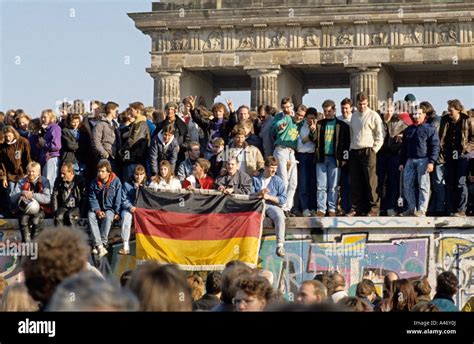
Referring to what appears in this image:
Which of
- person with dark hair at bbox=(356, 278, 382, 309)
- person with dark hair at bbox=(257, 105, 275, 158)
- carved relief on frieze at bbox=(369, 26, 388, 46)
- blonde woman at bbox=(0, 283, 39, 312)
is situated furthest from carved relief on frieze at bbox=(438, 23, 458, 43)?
blonde woman at bbox=(0, 283, 39, 312)

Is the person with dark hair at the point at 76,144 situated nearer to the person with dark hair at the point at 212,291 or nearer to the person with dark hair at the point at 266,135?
the person with dark hair at the point at 266,135

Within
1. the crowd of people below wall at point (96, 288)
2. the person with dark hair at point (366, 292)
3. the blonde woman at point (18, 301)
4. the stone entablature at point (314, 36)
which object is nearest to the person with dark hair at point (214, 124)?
the person with dark hair at point (366, 292)

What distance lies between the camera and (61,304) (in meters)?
6.04

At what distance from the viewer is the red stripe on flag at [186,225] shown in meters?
21.1

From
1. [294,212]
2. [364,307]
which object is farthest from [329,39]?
[364,307]

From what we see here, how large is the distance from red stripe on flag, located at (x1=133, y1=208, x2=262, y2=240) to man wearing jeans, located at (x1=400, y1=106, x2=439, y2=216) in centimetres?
299

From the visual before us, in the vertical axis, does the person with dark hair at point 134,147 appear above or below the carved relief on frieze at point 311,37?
below

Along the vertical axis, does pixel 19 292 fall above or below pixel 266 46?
below

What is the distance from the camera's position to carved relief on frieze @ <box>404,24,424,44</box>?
167ft

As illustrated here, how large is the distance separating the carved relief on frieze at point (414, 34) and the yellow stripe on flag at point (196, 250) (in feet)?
103

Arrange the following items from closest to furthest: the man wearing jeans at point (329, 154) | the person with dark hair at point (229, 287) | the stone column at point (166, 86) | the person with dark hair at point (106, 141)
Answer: the person with dark hair at point (229, 287)
the man wearing jeans at point (329, 154)
the person with dark hair at point (106, 141)
the stone column at point (166, 86)

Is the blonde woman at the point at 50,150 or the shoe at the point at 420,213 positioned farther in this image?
the blonde woman at the point at 50,150
